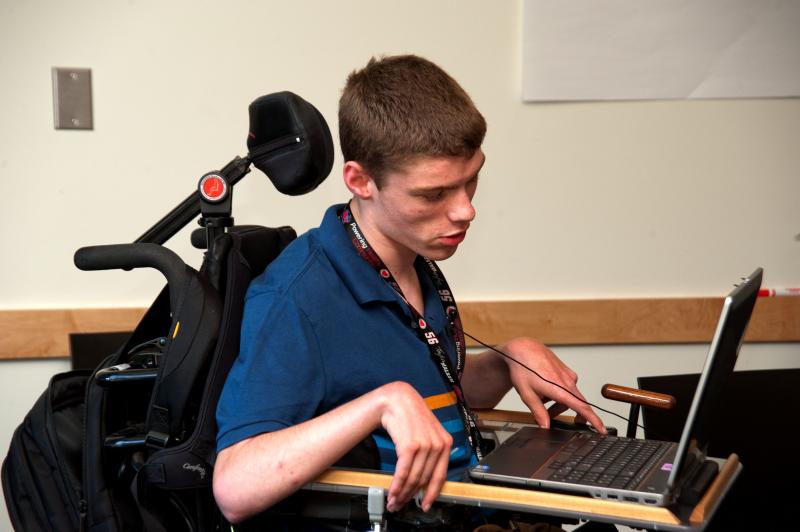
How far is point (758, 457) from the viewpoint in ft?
6.25

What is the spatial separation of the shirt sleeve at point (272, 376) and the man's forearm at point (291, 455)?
3 cm

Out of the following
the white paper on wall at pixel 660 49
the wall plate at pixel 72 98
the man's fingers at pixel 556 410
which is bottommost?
the man's fingers at pixel 556 410

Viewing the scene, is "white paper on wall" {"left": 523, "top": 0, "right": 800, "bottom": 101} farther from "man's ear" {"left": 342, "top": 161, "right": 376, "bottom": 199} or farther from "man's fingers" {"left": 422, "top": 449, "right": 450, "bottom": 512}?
"man's fingers" {"left": 422, "top": 449, "right": 450, "bottom": 512}

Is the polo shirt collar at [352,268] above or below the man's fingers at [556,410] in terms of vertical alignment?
above

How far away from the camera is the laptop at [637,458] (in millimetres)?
1082

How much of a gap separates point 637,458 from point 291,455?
0.51 metres

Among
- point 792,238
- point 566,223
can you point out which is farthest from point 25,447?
point 792,238

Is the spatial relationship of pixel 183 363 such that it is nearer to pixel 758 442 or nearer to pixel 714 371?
pixel 714 371

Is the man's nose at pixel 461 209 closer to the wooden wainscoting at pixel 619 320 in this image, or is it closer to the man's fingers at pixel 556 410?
the man's fingers at pixel 556 410

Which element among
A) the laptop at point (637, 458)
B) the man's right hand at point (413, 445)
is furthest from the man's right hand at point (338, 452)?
the laptop at point (637, 458)

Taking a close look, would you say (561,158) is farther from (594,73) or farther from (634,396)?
(634,396)

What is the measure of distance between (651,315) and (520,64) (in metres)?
0.80

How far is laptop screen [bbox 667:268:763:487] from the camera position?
41.6 inches

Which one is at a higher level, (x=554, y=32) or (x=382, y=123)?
(x=554, y=32)
